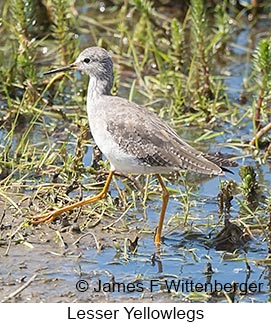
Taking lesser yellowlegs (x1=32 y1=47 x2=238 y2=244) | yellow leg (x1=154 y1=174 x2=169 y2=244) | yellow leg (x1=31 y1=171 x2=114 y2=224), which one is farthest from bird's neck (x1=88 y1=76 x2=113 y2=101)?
yellow leg (x1=154 y1=174 x2=169 y2=244)

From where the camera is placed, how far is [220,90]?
350 inches

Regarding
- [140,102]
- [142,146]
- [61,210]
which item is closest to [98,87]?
[142,146]

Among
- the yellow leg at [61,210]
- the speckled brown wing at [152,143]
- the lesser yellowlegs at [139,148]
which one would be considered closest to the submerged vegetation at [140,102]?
the yellow leg at [61,210]

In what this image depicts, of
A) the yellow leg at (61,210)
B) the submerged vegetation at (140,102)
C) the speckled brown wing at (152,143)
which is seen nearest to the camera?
the speckled brown wing at (152,143)

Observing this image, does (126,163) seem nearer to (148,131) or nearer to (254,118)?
(148,131)

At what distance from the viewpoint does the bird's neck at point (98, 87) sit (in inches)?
278

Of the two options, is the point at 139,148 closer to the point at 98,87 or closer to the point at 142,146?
the point at 142,146

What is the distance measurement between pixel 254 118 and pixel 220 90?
2.60ft

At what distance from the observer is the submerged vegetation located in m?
6.78

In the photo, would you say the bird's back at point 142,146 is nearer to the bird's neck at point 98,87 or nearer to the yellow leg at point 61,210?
the yellow leg at point 61,210

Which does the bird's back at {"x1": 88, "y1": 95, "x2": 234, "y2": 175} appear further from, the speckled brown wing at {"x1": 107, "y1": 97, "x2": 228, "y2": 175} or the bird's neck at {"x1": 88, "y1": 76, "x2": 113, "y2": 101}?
the bird's neck at {"x1": 88, "y1": 76, "x2": 113, "y2": 101}

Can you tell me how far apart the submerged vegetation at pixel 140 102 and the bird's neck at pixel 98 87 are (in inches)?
11.1
